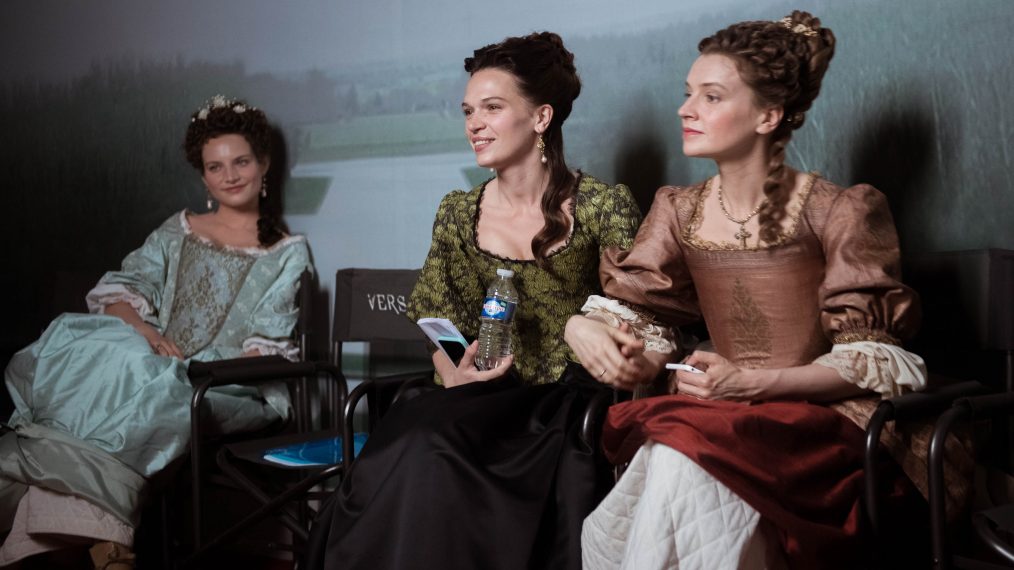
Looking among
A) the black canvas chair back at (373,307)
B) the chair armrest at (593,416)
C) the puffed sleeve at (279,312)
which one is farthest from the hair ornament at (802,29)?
the puffed sleeve at (279,312)

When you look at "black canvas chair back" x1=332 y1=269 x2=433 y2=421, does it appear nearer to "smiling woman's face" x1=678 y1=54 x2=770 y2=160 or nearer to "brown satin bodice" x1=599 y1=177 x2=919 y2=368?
"brown satin bodice" x1=599 y1=177 x2=919 y2=368

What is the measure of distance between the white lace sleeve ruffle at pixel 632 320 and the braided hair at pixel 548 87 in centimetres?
32

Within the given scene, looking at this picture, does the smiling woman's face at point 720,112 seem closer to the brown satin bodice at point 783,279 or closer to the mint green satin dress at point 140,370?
the brown satin bodice at point 783,279

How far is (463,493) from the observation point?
220 centimetres

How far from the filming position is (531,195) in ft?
9.38

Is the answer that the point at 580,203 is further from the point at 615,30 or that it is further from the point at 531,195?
the point at 615,30

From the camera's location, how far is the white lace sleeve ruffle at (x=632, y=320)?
8.00 ft

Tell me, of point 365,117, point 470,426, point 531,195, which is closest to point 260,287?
point 365,117

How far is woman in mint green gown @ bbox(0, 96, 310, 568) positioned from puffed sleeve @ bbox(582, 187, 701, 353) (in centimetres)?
152

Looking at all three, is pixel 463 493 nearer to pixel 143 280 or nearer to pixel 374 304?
pixel 374 304

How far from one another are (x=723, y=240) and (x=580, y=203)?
526 millimetres

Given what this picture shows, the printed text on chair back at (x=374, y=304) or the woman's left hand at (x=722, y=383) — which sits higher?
the woman's left hand at (x=722, y=383)

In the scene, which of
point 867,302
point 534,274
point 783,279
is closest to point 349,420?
point 534,274

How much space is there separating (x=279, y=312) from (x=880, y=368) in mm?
2202
